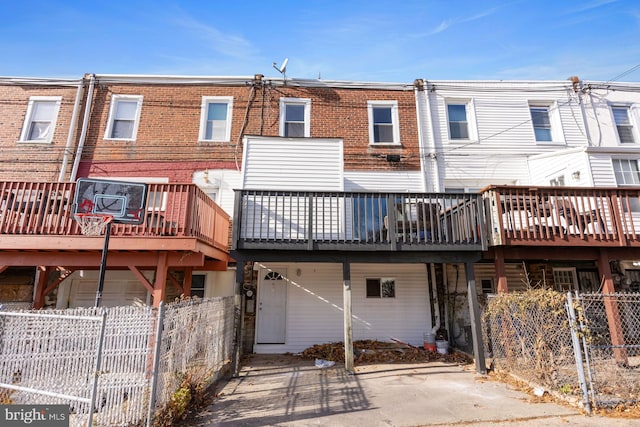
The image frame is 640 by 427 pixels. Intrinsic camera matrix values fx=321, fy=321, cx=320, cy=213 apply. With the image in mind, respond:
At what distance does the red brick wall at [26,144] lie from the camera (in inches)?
378

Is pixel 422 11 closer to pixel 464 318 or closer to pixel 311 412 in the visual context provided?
pixel 464 318

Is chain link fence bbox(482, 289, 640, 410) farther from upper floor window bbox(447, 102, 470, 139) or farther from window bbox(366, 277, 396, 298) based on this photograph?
upper floor window bbox(447, 102, 470, 139)

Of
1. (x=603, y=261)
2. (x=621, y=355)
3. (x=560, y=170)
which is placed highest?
(x=560, y=170)

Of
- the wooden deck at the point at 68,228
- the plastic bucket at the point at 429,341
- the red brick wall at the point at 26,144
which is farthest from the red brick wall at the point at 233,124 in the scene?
the plastic bucket at the point at 429,341

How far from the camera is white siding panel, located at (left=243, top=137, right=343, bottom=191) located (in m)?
8.70

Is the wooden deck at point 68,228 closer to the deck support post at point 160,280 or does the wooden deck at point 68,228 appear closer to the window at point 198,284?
the deck support post at point 160,280

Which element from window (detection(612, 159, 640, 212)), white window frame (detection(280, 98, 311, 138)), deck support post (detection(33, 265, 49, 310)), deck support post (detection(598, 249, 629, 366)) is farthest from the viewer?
white window frame (detection(280, 98, 311, 138))

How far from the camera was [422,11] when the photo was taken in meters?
7.80

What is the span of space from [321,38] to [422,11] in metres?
2.52

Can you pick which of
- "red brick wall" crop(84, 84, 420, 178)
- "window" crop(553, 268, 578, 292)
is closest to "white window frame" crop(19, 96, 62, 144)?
"red brick wall" crop(84, 84, 420, 178)

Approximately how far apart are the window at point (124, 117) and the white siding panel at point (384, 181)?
6.94 m

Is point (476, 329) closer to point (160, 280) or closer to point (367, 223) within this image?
point (367, 223)

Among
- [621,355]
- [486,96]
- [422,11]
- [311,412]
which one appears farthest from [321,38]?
[621,355]

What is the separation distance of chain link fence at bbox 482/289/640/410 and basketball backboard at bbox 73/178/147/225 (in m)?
6.57
